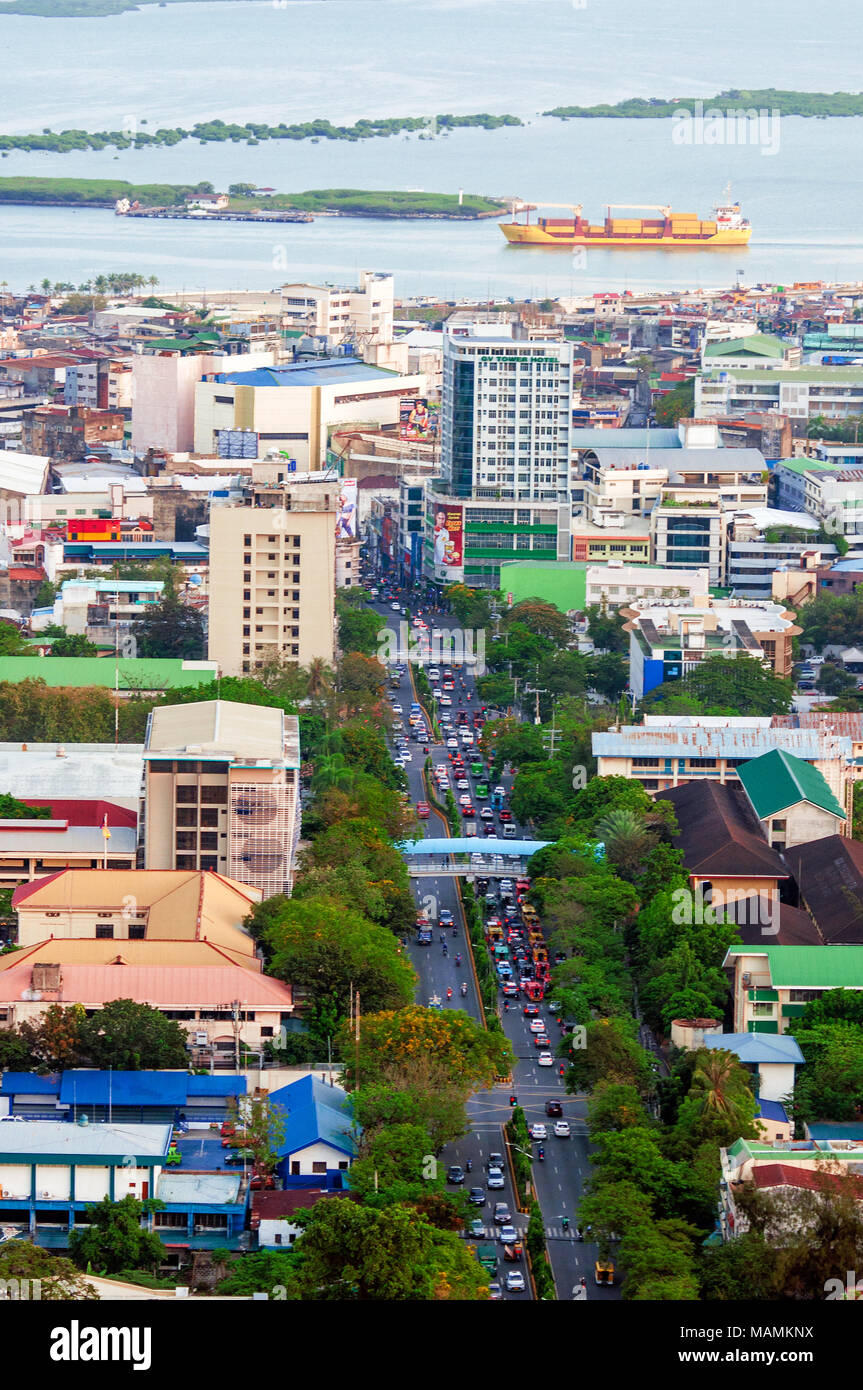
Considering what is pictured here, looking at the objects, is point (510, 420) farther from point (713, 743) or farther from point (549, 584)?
point (713, 743)

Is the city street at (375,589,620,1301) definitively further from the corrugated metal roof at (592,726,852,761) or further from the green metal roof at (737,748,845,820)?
the green metal roof at (737,748,845,820)

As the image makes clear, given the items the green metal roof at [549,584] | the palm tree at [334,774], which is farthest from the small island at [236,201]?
the palm tree at [334,774]

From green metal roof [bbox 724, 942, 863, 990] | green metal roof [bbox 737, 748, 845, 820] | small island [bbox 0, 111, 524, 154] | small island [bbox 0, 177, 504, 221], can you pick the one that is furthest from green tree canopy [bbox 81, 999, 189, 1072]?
small island [bbox 0, 111, 524, 154]

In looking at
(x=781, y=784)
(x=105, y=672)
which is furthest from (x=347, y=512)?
(x=781, y=784)

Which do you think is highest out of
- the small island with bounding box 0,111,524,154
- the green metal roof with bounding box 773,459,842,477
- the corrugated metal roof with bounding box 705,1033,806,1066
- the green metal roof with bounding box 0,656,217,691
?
the small island with bounding box 0,111,524,154

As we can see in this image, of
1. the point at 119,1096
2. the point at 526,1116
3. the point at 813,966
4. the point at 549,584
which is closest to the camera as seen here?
the point at 119,1096

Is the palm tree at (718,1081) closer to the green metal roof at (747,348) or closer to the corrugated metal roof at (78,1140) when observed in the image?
the corrugated metal roof at (78,1140)
